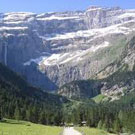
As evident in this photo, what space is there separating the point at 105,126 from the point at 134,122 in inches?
786

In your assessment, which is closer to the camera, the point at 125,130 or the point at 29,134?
the point at 29,134

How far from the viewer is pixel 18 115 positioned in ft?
644

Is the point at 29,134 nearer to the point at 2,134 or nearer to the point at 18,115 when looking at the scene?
the point at 2,134

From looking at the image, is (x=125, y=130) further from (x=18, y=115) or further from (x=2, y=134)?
(x=2, y=134)

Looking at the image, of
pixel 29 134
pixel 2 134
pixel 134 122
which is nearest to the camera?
pixel 2 134

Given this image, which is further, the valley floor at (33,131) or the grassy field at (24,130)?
the valley floor at (33,131)

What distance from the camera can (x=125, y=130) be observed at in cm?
18175

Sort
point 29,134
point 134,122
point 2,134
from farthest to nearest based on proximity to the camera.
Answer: point 134,122, point 29,134, point 2,134

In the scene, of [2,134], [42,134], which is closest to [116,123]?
[42,134]

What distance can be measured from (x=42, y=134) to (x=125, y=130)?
269 feet

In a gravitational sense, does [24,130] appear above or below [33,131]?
above

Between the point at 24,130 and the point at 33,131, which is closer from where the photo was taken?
the point at 33,131

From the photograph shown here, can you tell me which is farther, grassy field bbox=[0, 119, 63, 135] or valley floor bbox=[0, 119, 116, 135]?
valley floor bbox=[0, 119, 116, 135]

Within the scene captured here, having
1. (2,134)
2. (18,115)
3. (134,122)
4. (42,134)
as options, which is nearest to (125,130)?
(134,122)
